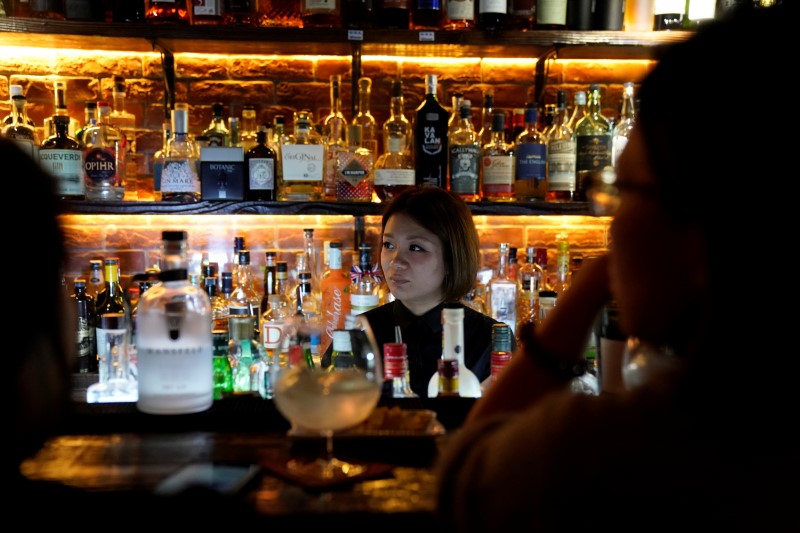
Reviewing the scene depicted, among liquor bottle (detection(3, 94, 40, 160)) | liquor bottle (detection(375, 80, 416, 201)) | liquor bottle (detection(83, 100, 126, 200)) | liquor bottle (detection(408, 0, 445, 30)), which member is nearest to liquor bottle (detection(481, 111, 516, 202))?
liquor bottle (detection(375, 80, 416, 201))

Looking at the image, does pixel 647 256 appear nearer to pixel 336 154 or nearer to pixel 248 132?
pixel 336 154

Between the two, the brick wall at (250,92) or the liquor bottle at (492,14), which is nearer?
the liquor bottle at (492,14)

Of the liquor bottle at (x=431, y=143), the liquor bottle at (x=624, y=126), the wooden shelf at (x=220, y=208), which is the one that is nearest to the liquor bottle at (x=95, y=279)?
the wooden shelf at (x=220, y=208)

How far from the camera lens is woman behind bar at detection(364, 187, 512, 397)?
7.15 feet

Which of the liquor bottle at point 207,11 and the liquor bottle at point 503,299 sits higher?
the liquor bottle at point 207,11

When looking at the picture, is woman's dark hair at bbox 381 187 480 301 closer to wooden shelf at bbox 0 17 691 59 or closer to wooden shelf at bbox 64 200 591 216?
wooden shelf at bbox 64 200 591 216

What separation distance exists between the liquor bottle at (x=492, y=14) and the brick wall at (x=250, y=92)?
0.43m

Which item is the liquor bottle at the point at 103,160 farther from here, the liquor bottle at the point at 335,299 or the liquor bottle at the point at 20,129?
the liquor bottle at the point at 335,299

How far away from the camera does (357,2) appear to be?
226cm

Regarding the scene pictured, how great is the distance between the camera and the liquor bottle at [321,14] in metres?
2.23

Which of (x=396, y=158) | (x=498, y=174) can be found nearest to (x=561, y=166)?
(x=498, y=174)

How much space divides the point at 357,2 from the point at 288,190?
2.09ft

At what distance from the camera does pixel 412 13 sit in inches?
91.4

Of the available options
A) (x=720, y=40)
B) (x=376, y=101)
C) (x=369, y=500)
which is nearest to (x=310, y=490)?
(x=369, y=500)
